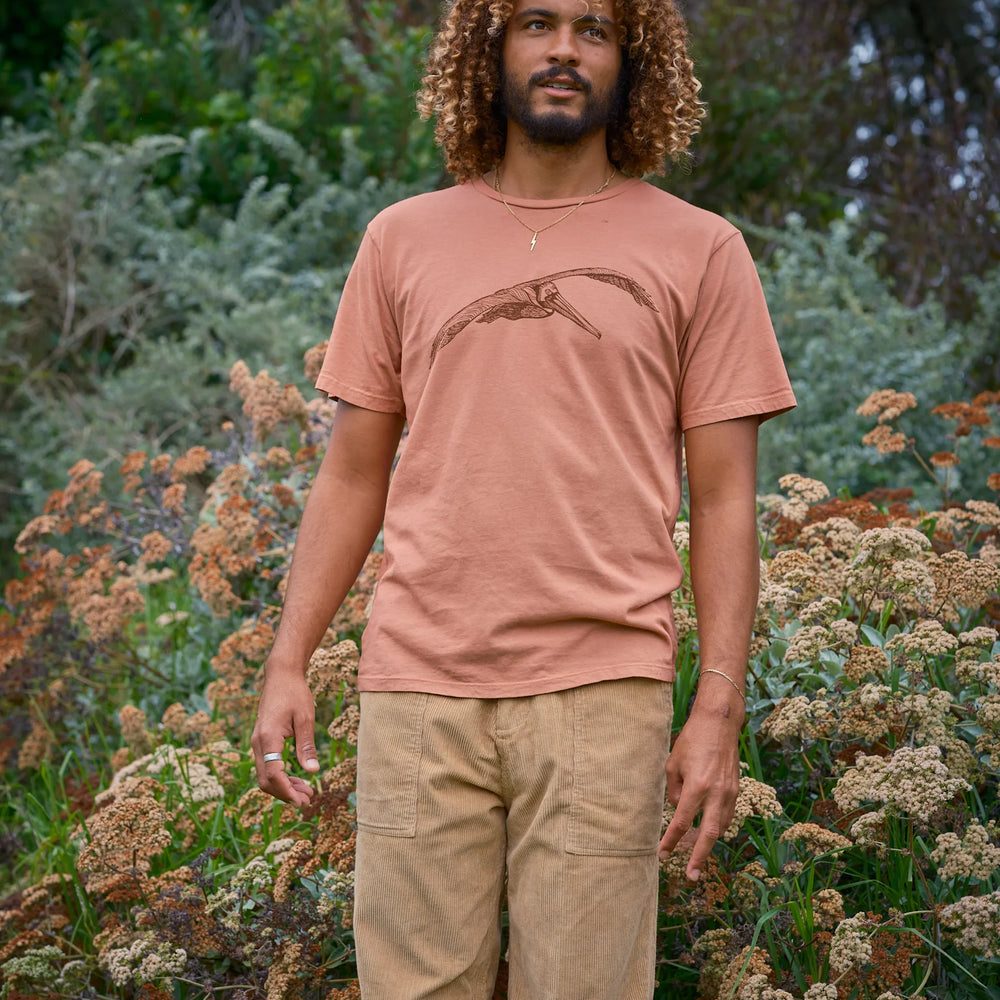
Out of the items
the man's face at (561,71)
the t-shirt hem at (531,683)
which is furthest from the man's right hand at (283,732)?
the man's face at (561,71)

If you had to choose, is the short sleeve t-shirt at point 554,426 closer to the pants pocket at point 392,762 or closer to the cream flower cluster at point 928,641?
the pants pocket at point 392,762

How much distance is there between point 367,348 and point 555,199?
1.50 ft

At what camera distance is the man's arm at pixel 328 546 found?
2379mm

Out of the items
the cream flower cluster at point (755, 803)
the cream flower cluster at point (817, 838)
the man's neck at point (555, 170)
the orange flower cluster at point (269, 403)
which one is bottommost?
the cream flower cluster at point (817, 838)

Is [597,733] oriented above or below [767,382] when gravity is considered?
below

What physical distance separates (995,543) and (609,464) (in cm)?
181

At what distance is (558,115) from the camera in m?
2.38

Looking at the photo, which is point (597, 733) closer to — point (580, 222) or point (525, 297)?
point (525, 297)

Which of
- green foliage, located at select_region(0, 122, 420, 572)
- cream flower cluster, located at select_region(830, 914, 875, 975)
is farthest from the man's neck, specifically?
green foliage, located at select_region(0, 122, 420, 572)

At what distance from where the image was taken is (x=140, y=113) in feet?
27.9

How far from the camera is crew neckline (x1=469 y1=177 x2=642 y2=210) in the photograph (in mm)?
2379

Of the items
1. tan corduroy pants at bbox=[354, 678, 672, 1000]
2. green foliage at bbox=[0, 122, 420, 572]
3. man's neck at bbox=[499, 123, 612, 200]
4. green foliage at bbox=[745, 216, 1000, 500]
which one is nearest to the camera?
tan corduroy pants at bbox=[354, 678, 672, 1000]

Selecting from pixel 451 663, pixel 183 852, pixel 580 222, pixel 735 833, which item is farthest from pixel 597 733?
pixel 183 852

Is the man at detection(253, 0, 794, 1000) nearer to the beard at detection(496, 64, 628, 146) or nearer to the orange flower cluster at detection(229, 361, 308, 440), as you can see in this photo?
the beard at detection(496, 64, 628, 146)
